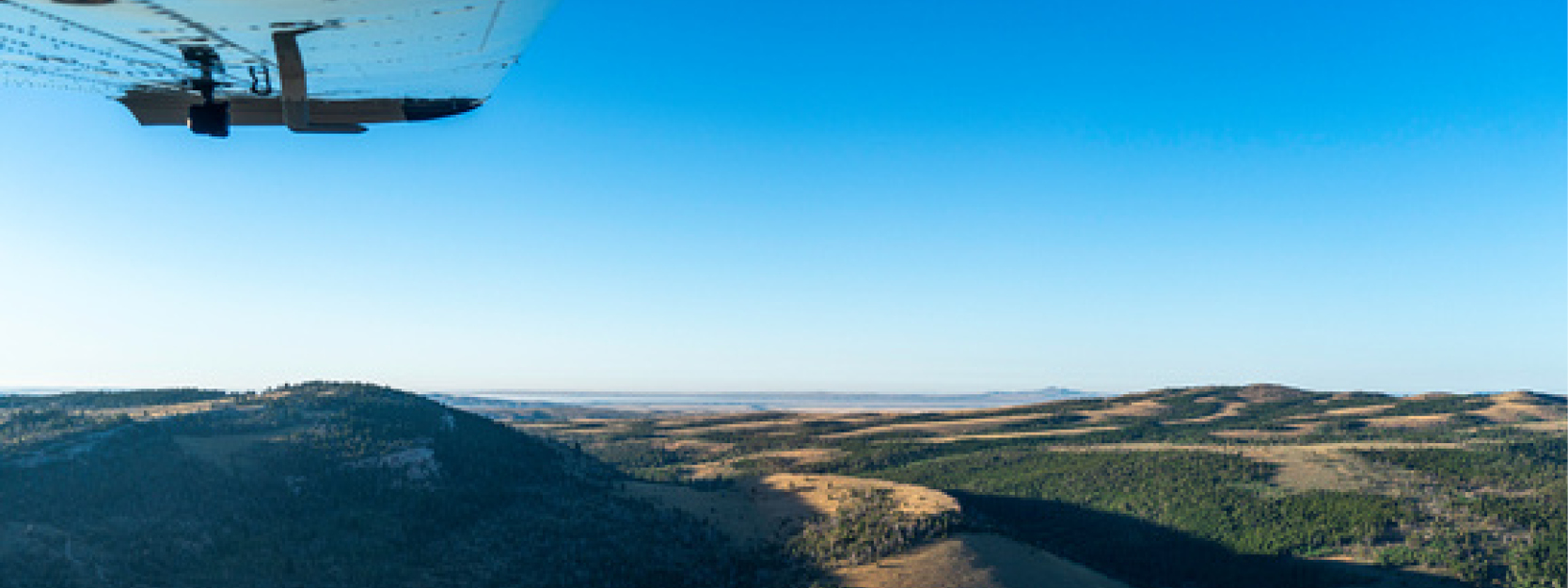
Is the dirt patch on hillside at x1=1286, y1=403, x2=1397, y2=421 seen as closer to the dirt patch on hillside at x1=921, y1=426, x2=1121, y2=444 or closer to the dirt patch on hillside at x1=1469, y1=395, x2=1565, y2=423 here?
the dirt patch on hillside at x1=1469, y1=395, x2=1565, y2=423

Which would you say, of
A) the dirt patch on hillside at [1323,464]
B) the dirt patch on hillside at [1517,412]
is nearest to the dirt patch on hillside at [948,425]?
the dirt patch on hillside at [1323,464]

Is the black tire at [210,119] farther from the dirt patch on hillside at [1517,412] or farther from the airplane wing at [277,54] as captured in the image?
the dirt patch on hillside at [1517,412]

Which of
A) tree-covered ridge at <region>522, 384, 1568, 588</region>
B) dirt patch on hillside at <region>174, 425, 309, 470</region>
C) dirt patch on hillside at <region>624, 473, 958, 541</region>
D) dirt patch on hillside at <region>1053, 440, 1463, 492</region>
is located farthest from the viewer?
dirt patch on hillside at <region>1053, 440, 1463, 492</region>

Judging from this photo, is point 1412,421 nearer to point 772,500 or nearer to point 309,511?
point 772,500

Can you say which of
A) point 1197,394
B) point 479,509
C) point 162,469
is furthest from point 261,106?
point 1197,394

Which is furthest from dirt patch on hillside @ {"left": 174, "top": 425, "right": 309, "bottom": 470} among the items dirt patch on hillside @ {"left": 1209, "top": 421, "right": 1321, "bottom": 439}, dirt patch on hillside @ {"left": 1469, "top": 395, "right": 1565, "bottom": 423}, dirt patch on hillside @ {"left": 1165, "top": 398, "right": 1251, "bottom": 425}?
dirt patch on hillside @ {"left": 1469, "top": 395, "right": 1565, "bottom": 423}

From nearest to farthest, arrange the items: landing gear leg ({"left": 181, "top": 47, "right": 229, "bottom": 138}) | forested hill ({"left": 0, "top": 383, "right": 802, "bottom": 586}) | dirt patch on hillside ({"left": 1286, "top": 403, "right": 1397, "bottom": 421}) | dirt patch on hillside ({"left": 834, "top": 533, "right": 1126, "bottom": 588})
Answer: landing gear leg ({"left": 181, "top": 47, "right": 229, "bottom": 138})
forested hill ({"left": 0, "top": 383, "right": 802, "bottom": 586})
dirt patch on hillside ({"left": 834, "top": 533, "right": 1126, "bottom": 588})
dirt patch on hillside ({"left": 1286, "top": 403, "right": 1397, "bottom": 421})
